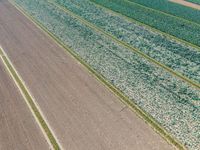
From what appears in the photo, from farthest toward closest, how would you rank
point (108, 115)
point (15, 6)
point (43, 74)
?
point (15, 6), point (43, 74), point (108, 115)

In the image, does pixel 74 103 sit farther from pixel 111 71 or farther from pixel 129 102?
pixel 111 71

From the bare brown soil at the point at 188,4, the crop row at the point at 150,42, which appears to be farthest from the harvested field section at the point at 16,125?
the bare brown soil at the point at 188,4

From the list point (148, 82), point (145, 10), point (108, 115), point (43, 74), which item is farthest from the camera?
point (145, 10)

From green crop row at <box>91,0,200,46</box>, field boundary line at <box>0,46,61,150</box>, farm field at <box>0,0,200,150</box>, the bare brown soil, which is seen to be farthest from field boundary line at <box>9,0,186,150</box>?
the bare brown soil

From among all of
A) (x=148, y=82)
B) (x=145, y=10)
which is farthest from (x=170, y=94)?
(x=145, y=10)

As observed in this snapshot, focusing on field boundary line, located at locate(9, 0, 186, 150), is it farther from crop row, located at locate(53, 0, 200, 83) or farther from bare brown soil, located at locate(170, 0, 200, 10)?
bare brown soil, located at locate(170, 0, 200, 10)

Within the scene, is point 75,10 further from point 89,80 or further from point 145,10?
point 89,80
